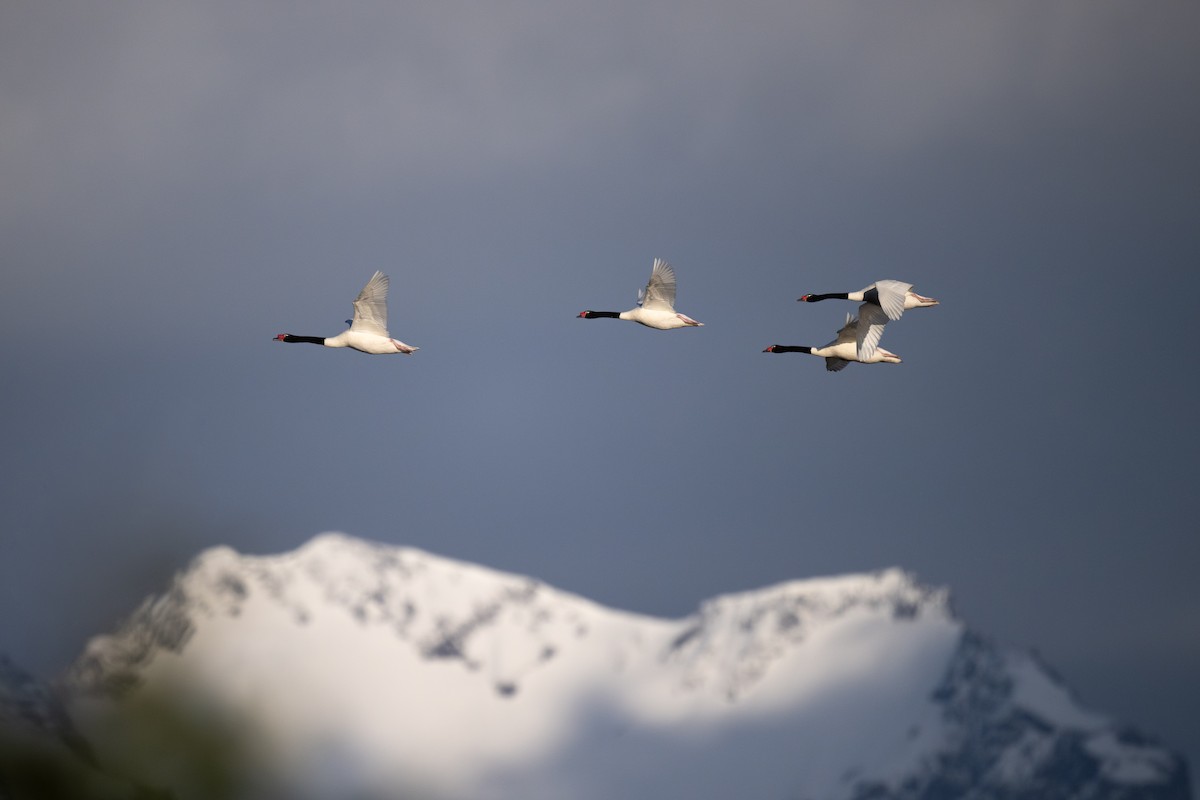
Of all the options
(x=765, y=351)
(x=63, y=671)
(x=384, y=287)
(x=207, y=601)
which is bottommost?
(x=63, y=671)

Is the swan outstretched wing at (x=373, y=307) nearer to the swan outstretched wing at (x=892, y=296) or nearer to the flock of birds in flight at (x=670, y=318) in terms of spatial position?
the flock of birds in flight at (x=670, y=318)

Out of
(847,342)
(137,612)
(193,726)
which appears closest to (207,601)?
(137,612)

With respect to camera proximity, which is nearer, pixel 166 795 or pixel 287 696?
pixel 166 795

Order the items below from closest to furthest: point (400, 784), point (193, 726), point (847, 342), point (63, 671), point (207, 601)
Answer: point (193, 726) → point (63, 671) → point (400, 784) → point (207, 601) → point (847, 342)

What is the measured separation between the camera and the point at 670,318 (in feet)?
311

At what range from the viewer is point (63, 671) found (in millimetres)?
56906

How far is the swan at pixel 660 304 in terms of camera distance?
93938 millimetres

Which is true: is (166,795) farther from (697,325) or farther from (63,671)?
(697,325)

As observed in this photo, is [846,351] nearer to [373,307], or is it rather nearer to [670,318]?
[670,318]

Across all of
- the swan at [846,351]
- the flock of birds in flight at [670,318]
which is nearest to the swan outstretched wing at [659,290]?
the flock of birds in flight at [670,318]

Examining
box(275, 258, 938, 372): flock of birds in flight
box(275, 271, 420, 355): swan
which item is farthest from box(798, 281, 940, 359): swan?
box(275, 271, 420, 355): swan

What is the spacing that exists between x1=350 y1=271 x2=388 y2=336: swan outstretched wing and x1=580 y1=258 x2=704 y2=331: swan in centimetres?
1284

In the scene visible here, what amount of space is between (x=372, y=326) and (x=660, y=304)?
46.7 ft

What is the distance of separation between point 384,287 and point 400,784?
32407 millimetres
